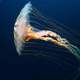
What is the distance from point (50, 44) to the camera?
136 centimetres

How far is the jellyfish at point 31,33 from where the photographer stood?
53.4 inches

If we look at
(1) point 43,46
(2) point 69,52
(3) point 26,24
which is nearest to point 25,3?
(3) point 26,24

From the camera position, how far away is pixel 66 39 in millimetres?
1353

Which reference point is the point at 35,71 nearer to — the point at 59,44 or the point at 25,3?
the point at 59,44

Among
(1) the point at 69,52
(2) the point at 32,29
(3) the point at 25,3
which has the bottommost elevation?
(1) the point at 69,52

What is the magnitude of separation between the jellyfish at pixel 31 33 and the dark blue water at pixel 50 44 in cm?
2

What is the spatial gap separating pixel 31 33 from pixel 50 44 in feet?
0.41

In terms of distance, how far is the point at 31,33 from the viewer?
139cm

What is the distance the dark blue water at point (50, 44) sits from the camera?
1353 mm

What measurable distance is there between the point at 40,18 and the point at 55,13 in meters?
0.09

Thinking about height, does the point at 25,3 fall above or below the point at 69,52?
above

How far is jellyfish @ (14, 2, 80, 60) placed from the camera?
1.36 metres

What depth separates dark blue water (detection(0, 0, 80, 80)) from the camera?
1.35m

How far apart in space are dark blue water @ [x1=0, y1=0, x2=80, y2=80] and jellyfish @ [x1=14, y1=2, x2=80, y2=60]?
2 centimetres
